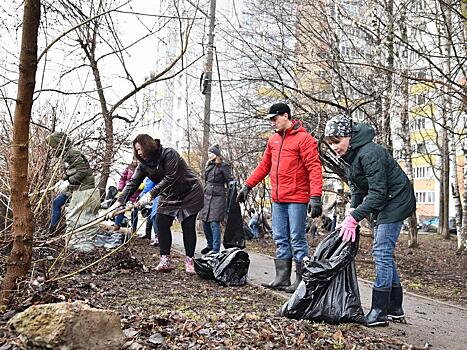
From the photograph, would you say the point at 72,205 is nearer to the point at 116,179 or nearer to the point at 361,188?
the point at 361,188

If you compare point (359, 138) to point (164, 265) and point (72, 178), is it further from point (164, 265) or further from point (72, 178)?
point (72, 178)

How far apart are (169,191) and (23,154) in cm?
290

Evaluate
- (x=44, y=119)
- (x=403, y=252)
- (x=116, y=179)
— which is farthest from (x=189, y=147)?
(x=44, y=119)

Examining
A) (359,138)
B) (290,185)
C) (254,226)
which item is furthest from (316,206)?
(254,226)

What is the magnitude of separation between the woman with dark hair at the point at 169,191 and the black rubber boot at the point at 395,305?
2831 millimetres

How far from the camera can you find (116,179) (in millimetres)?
13359

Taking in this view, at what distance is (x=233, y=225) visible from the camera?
9.55m

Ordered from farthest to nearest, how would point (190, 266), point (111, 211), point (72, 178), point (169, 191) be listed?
point (72, 178) → point (190, 266) → point (169, 191) → point (111, 211)

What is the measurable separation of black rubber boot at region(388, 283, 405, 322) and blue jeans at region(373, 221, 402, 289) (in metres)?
0.22

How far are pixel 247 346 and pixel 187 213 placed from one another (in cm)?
344

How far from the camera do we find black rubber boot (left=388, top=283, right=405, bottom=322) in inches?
197

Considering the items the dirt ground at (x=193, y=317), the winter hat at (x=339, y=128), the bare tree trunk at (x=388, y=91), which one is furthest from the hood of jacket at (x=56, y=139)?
the bare tree trunk at (x=388, y=91)

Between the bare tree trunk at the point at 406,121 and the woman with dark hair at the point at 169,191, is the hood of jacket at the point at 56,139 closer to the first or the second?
the woman with dark hair at the point at 169,191

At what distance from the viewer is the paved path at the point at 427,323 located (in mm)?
4479
